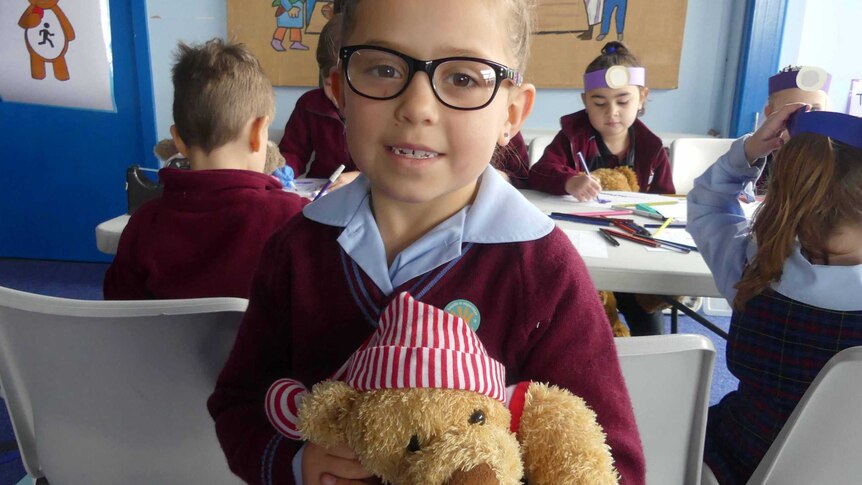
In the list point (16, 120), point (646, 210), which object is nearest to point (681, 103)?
point (646, 210)

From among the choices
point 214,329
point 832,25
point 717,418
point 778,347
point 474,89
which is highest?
point 832,25

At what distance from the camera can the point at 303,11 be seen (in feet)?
10.6

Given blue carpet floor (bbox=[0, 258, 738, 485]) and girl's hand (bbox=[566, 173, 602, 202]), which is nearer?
girl's hand (bbox=[566, 173, 602, 202])

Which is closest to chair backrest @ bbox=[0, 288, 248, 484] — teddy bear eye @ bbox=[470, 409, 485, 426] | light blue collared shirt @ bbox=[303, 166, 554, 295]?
light blue collared shirt @ bbox=[303, 166, 554, 295]

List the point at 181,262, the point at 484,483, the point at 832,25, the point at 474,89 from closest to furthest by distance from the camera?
1. the point at 484,483
2. the point at 474,89
3. the point at 181,262
4. the point at 832,25

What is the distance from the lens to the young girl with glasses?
0.61 metres

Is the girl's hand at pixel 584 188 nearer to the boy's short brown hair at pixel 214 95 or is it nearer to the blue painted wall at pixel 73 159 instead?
the boy's short brown hair at pixel 214 95

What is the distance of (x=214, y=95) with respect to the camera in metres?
1.32

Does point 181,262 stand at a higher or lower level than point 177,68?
lower

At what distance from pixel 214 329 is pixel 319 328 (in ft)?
0.57

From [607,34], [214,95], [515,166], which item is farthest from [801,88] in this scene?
[607,34]

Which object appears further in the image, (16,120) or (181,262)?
(16,120)

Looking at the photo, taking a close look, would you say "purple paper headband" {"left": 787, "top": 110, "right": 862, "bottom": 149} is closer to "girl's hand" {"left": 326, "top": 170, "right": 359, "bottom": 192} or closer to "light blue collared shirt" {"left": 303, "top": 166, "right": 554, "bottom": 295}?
"light blue collared shirt" {"left": 303, "top": 166, "right": 554, "bottom": 295}

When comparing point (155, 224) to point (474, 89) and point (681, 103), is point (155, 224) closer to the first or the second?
point (474, 89)
